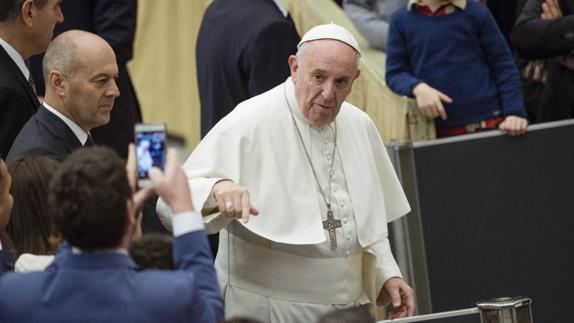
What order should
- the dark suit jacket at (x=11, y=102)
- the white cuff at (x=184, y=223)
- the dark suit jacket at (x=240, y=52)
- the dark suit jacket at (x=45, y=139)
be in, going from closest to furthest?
the white cuff at (x=184, y=223)
the dark suit jacket at (x=45, y=139)
the dark suit jacket at (x=11, y=102)
the dark suit jacket at (x=240, y=52)

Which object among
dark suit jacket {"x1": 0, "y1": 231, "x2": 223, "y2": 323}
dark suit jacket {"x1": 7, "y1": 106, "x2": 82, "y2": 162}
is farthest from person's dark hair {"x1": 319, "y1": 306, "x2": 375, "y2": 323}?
dark suit jacket {"x1": 7, "y1": 106, "x2": 82, "y2": 162}

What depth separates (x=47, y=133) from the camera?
559cm

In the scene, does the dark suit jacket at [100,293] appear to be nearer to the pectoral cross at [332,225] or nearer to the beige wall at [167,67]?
the pectoral cross at [332,225]

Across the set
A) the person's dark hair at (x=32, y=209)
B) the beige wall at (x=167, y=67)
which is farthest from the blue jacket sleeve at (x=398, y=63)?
the beige wall at (x=167, y=67)

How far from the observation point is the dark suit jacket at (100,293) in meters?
3.86

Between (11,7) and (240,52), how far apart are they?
1245 millimetres

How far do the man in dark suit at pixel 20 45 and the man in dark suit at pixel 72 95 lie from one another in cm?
19

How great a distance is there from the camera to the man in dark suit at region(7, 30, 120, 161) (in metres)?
5.59

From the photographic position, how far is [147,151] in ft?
13.1

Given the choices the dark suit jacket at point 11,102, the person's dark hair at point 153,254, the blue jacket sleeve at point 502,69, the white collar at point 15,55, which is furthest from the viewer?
the blue jacket sleeve at point 502,69

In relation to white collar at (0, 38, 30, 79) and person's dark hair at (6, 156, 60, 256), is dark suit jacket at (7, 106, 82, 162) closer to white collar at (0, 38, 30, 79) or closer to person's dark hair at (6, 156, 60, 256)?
white collar at (0, 38, 30, 79)

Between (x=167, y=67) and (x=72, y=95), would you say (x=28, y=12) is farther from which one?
(x=167, y=67)

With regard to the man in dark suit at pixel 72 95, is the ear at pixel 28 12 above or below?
above

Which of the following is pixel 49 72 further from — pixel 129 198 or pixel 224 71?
pixel 129 198
